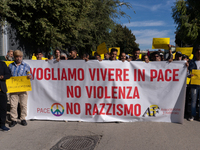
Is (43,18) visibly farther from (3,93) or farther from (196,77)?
(196,77)

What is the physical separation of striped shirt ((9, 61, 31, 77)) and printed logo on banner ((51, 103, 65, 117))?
1102 mm

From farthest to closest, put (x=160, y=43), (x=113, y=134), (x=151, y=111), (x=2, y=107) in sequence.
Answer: (x=160, y=43), (x=151, y=111), (x=2, y=107), (x=113, y=134)

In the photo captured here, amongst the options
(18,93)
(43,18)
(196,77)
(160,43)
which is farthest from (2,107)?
(43,18)

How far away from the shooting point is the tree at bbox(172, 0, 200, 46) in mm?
22578

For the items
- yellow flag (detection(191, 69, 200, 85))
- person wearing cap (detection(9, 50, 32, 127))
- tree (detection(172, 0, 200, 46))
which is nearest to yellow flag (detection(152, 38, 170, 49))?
yellow flag (detection(191, 69, 200, 85))

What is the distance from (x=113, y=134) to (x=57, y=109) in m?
1.78

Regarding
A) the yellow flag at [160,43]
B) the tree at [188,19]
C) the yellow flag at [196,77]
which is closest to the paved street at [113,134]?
the yellow flag at [196,77]

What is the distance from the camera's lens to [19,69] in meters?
5.25

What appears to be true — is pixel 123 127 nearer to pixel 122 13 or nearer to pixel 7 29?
pixel 7 29

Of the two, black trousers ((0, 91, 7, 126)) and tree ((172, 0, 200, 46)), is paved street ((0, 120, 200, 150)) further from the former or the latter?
tree ((172, 0, 200, 46))

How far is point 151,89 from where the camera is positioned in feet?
18.2

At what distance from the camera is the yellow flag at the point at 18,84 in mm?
5105

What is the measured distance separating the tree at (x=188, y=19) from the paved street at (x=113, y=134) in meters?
19.2

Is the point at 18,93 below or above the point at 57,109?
above
